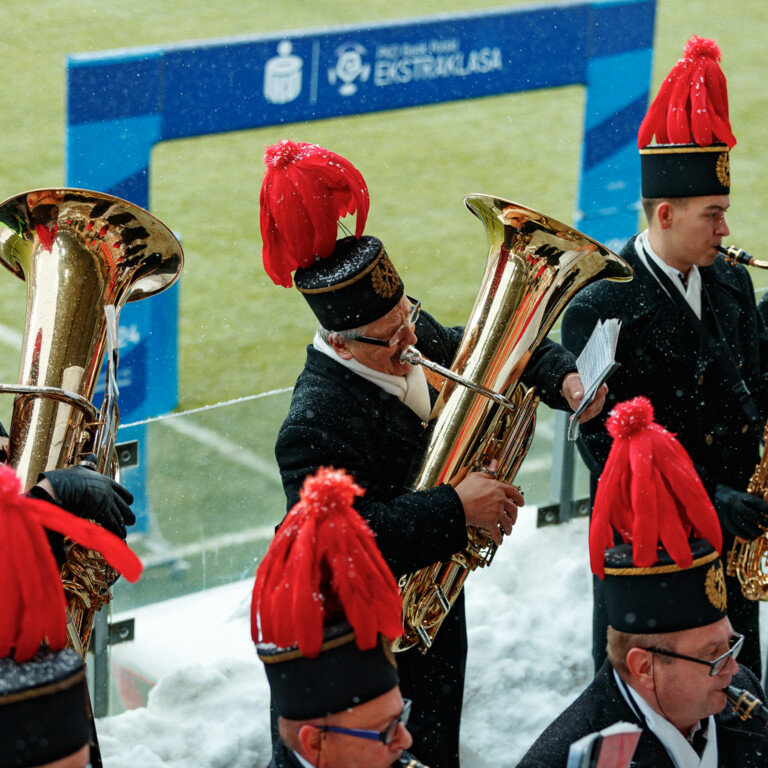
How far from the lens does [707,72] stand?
14.7 ft

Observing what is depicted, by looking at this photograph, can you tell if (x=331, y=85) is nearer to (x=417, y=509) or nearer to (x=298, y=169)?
(x=298, y=169)

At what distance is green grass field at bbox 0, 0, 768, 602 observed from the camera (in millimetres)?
10578

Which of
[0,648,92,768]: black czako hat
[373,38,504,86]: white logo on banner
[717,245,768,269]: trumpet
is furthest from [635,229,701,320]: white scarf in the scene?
[373,38,504,86]: white logo on banner

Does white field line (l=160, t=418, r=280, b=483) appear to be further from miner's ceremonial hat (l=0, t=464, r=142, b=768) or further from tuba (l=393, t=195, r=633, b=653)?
miner's ceremonial hat (l=0, t=464, r=142, b=768)

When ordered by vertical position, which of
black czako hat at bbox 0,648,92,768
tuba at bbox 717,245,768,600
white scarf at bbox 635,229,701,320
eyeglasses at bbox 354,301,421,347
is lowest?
tuba at bbox 717,245,768,600

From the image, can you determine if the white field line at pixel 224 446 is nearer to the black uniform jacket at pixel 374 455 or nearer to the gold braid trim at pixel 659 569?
the black uniform jacket at pixel 374 455

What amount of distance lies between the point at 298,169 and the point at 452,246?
8.21 meters

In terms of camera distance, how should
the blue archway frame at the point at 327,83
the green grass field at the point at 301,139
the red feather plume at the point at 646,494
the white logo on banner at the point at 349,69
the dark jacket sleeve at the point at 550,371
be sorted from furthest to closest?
the green grass field at the point at 301,139, the white logo on banner at the point at 349,69, the blue archway frame at the point at 327,83, the dark jacket sleeve at the point at 550,371, the red feather plume at the point at 646,494

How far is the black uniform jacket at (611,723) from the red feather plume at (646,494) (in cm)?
31

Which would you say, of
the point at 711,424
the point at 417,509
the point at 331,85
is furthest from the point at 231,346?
the point at 417,509

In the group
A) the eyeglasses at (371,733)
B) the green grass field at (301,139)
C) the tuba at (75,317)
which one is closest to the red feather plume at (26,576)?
the eyeglasses at (371,733)

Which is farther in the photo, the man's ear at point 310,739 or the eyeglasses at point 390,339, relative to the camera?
the eyeglasses at point 390,339

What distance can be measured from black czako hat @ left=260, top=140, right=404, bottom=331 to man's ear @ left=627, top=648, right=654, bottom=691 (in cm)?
113

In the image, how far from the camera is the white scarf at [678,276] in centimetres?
449
